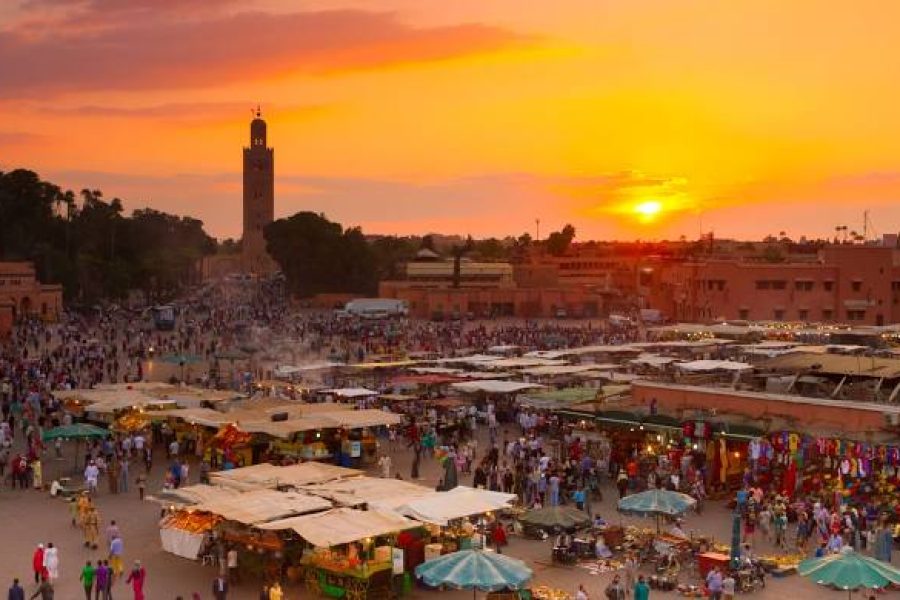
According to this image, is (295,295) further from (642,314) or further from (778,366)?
(778,366)

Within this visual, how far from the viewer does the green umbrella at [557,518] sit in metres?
17.7

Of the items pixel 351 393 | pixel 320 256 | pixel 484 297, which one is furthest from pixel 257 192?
pixel 351 393

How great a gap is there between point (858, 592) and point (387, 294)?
76.7 metres

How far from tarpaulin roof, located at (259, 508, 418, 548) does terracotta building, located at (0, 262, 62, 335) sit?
55.8 metres

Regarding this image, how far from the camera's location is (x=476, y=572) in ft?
47.3

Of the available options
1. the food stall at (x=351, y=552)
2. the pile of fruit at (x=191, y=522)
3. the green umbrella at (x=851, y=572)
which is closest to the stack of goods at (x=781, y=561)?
the green umbrella at (x=851, y=572)

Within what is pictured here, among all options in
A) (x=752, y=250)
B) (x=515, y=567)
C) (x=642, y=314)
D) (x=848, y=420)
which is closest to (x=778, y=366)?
(x=848, y=420)

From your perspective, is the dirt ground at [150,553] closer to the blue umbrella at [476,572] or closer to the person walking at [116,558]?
the person walking at [116,558]

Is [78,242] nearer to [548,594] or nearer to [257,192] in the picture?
[257,192]

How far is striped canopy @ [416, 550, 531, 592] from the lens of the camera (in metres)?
14.3

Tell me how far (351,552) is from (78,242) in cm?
8519

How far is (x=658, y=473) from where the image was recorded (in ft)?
76.5

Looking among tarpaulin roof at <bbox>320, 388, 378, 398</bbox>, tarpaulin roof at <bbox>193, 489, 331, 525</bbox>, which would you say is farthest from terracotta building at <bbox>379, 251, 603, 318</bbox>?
tarpaulin roof at <bbox>193, 489, 331, 525</bbox>

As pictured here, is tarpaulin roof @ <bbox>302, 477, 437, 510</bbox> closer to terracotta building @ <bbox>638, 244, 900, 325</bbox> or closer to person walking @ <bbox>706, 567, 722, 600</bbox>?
person walking @ <bbox>706, 567, 722, 600</bbox>
